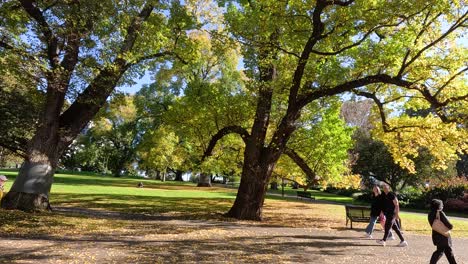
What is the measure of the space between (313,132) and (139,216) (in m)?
9.72

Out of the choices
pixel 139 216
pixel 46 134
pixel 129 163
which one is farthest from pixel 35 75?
pixel 129 163

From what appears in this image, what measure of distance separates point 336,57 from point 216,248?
10.0 metres

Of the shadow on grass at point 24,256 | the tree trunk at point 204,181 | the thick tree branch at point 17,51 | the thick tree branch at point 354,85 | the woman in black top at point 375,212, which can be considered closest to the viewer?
the shadow on grass at point 24,256

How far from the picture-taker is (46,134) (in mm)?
14820

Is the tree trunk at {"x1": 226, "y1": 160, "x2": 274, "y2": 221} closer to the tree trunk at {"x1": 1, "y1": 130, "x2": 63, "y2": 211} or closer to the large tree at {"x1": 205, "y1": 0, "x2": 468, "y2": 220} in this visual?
the large tree at {"x1": 205, "y1": 0, "x2": 468, "y2": 220}

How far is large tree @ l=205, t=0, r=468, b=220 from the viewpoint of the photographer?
45.0ft

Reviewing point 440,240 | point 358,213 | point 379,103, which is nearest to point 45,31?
point 440,240

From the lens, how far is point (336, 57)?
16828 mm

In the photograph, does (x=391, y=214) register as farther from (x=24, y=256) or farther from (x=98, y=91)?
(x=98, y=91)

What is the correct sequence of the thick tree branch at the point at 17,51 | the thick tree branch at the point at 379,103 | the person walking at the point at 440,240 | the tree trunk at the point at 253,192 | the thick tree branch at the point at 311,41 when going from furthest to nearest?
the thick tree branch at the point at 379,103 → the tree trunk at the point at 253,192 → the thick tree branch at the point at 311,41 → the thick tree branch at the point at 17,51 → the person walking at the point at 440,240

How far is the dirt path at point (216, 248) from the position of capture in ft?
27.8

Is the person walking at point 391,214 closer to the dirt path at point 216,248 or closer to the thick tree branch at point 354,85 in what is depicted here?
the dirt path at point 216,248

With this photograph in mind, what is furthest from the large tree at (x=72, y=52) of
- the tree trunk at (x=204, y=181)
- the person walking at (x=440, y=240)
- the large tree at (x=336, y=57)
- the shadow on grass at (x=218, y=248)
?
the tree trunk at (x=204, y=181)

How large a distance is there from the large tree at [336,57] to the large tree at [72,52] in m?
3.05
